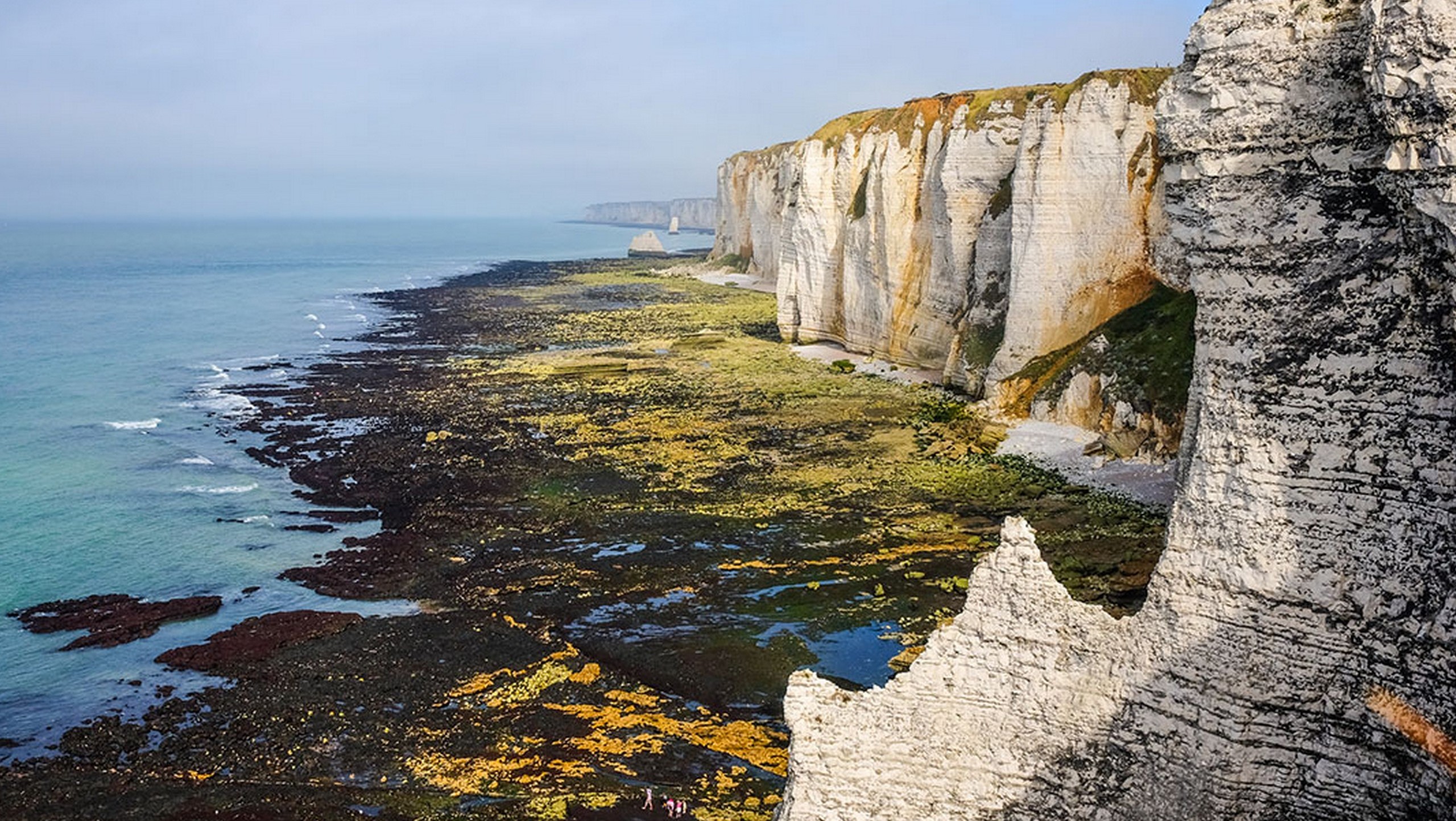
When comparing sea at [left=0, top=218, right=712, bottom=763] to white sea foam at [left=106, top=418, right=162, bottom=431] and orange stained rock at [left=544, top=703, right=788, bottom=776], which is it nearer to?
white sea foam at [left=106, top=418, right=162, bottom=431]

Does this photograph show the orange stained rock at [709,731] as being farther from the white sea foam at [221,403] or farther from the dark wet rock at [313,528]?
the white sea foam at [221,403]

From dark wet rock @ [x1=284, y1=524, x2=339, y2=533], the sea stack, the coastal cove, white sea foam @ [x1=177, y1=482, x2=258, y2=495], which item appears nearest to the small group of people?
the coastal cove

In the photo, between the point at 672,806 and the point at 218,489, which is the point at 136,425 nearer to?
the point at 218,489

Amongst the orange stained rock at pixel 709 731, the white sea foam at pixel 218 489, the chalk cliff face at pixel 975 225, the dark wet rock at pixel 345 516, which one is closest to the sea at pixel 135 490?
the white sea foam at pixel 218 489

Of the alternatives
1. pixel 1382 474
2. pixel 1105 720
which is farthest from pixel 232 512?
pixel 1382 474

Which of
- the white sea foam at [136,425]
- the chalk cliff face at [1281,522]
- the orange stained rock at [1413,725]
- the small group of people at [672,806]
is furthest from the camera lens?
the white sea foam at [136,425]
